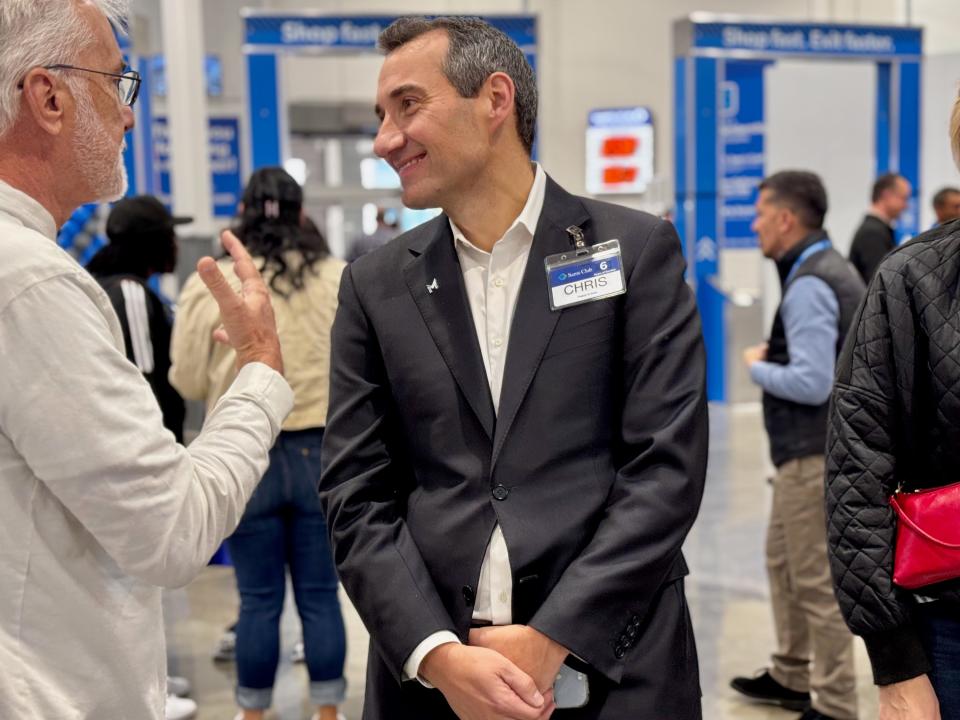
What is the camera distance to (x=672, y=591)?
1.70 metres

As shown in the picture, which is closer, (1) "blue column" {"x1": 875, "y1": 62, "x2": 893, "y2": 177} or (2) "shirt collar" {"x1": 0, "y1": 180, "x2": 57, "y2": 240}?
(2) "shirt collar" {"x1": 0, "y1": 180, "x2": 57, "y2": 240}

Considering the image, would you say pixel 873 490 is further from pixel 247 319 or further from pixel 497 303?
pixel 247 319

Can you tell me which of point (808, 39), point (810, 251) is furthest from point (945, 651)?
point (808, 39)

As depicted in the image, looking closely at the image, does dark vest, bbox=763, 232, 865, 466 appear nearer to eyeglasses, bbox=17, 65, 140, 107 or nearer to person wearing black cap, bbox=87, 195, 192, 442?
person wearing black cap, bbox=87, 195, 192, 442

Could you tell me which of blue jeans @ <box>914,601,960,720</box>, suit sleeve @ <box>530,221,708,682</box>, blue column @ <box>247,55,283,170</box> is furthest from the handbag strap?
blue column @ <box>247,55,283,170</box>

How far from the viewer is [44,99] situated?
4.67 feet

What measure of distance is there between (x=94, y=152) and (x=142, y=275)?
2387 mm

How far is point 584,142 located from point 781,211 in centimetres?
987

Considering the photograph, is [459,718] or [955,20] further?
[955,20]

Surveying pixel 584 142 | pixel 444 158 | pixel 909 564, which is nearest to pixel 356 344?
pixel 444 158

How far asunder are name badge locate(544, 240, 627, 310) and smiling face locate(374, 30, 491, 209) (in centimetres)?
21

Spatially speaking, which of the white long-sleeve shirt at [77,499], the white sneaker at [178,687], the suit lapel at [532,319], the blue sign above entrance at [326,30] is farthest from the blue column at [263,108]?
the white long-sleeve shirt at [77,499]

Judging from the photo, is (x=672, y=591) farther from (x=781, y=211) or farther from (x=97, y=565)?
(x=781, y=211)

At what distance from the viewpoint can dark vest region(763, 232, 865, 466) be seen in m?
3.47
